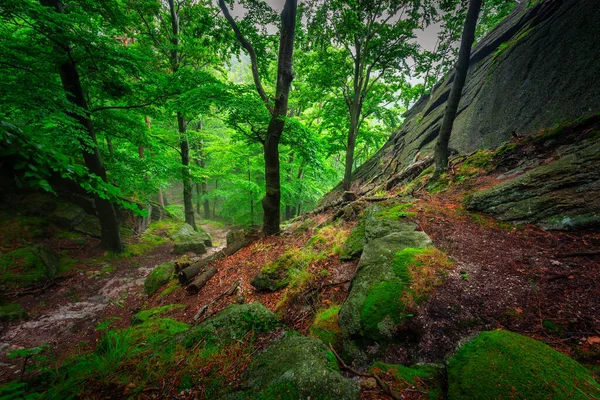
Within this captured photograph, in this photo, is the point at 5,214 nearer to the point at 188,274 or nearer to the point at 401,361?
the point at 188,274

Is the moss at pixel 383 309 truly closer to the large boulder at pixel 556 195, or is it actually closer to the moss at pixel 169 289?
the large boulder at pixel 556 195

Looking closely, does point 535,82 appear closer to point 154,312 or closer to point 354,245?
point 354,245

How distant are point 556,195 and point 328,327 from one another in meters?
4.60

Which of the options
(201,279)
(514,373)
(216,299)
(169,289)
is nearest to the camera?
(514,373)

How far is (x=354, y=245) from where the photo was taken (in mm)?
4824

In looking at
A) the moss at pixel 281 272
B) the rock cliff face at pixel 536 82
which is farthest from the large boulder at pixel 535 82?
the moss at pixel 281 272

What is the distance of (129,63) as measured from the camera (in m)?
6.22

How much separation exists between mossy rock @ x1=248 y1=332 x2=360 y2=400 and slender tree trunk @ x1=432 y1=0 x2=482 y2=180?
7.43 metres

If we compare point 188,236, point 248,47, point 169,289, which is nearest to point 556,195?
point 248,47

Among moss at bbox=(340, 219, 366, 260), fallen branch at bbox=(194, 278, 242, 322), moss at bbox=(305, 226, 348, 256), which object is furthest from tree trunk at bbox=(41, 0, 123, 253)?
moss at bbox=(340, 219, 366, 260)

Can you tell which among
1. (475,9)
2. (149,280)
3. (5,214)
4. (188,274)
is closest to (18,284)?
(149,280)

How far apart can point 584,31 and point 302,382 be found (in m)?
10.5

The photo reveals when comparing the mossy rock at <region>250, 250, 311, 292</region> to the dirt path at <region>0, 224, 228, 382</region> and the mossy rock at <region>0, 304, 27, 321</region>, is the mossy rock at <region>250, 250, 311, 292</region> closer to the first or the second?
the dirt path at <region>0, 224, 228, 382</region>

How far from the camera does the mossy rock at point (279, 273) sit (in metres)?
4.71
